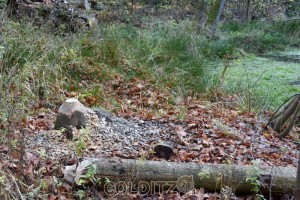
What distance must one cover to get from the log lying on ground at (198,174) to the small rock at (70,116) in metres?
0.88

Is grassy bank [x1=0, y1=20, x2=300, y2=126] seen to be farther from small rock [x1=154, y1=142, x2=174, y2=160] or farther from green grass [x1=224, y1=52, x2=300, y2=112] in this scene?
small rock [x1=154, y1=142, x2=174, y2=160]

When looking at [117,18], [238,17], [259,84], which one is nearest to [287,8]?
[238,17]

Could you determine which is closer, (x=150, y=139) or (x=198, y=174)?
(x=198, y=174)

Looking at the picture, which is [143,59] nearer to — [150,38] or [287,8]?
[150,38]

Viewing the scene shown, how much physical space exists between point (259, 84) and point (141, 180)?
5.43 meters

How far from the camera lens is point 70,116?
13.8 ft

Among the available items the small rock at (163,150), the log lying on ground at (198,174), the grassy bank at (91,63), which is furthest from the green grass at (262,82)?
the log lying on ground at (198,174)

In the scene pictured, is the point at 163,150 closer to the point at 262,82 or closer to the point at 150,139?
the point at 150,139

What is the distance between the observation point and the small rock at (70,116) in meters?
4.18

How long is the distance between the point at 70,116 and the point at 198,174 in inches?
58.7

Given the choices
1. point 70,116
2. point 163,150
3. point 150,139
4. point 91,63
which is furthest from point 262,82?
point 70,116

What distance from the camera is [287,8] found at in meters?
20.0

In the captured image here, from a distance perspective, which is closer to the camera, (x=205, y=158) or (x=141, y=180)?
(x=141, y=180)

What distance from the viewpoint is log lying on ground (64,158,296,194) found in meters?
3.34
